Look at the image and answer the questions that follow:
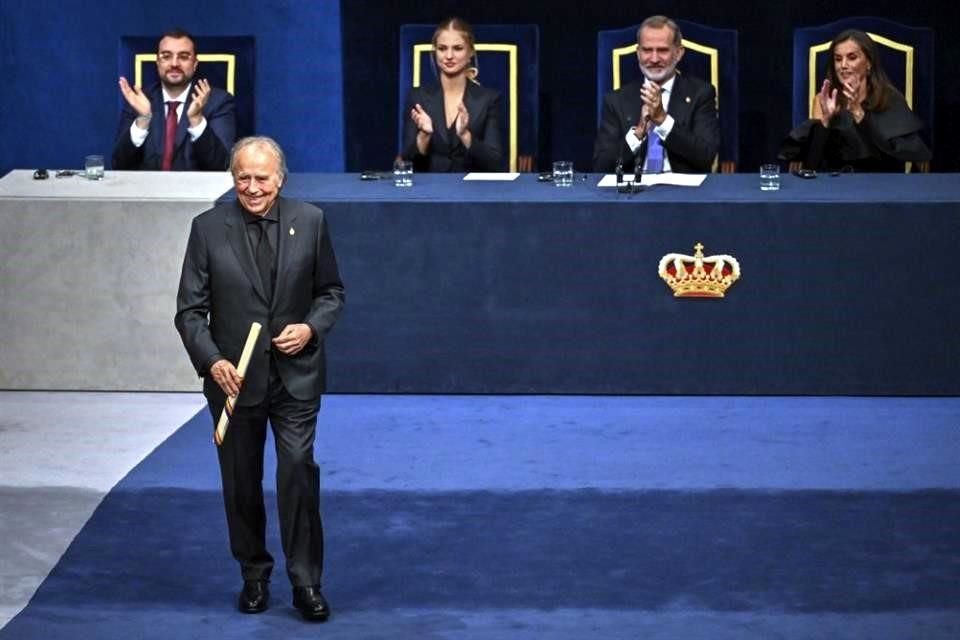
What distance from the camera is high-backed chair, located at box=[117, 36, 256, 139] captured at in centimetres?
767

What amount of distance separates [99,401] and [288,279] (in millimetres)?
1851

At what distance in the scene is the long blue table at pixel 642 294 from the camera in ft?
18.7

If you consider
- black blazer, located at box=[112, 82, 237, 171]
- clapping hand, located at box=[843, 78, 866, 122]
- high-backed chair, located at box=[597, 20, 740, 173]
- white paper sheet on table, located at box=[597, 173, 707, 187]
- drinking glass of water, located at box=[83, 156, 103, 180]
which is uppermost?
high-backed chair, located at box=[597, 20, 740, 173]

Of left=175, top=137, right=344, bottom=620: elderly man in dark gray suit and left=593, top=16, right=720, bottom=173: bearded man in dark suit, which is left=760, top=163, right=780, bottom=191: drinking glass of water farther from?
left=175, top=137, right=344, bottom=620: elderly man in dark gray suit

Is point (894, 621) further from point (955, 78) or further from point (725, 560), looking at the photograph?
point (955, 78)

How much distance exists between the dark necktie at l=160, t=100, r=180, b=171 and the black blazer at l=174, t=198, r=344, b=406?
114 inches

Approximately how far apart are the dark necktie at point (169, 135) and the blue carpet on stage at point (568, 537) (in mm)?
1892

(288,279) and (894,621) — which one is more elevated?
(288,279)

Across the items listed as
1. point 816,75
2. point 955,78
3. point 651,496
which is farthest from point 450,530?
point 955,78

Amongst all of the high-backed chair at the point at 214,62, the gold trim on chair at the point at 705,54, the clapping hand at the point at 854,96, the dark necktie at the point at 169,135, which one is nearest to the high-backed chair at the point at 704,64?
the gold trim on chair at the point at 705,54

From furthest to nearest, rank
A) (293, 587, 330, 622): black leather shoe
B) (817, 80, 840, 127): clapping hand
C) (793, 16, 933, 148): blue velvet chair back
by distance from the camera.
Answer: (793, 16, 933, 148): blue velvet chair back < (817, 80, 840, 127): clapping hand < (293, 587, 330, 622): black leather shoe

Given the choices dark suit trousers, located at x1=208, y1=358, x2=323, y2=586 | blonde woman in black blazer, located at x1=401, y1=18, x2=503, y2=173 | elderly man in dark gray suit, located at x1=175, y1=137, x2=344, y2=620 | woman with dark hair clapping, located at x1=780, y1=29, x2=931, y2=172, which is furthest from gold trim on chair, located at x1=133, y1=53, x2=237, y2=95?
dark suit trousers, located at x1=208, y1=358, x2=323, y2=586

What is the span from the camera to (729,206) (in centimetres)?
570

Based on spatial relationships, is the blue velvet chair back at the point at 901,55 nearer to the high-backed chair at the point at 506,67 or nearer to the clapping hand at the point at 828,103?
the clapping hand at the point at 828,103
